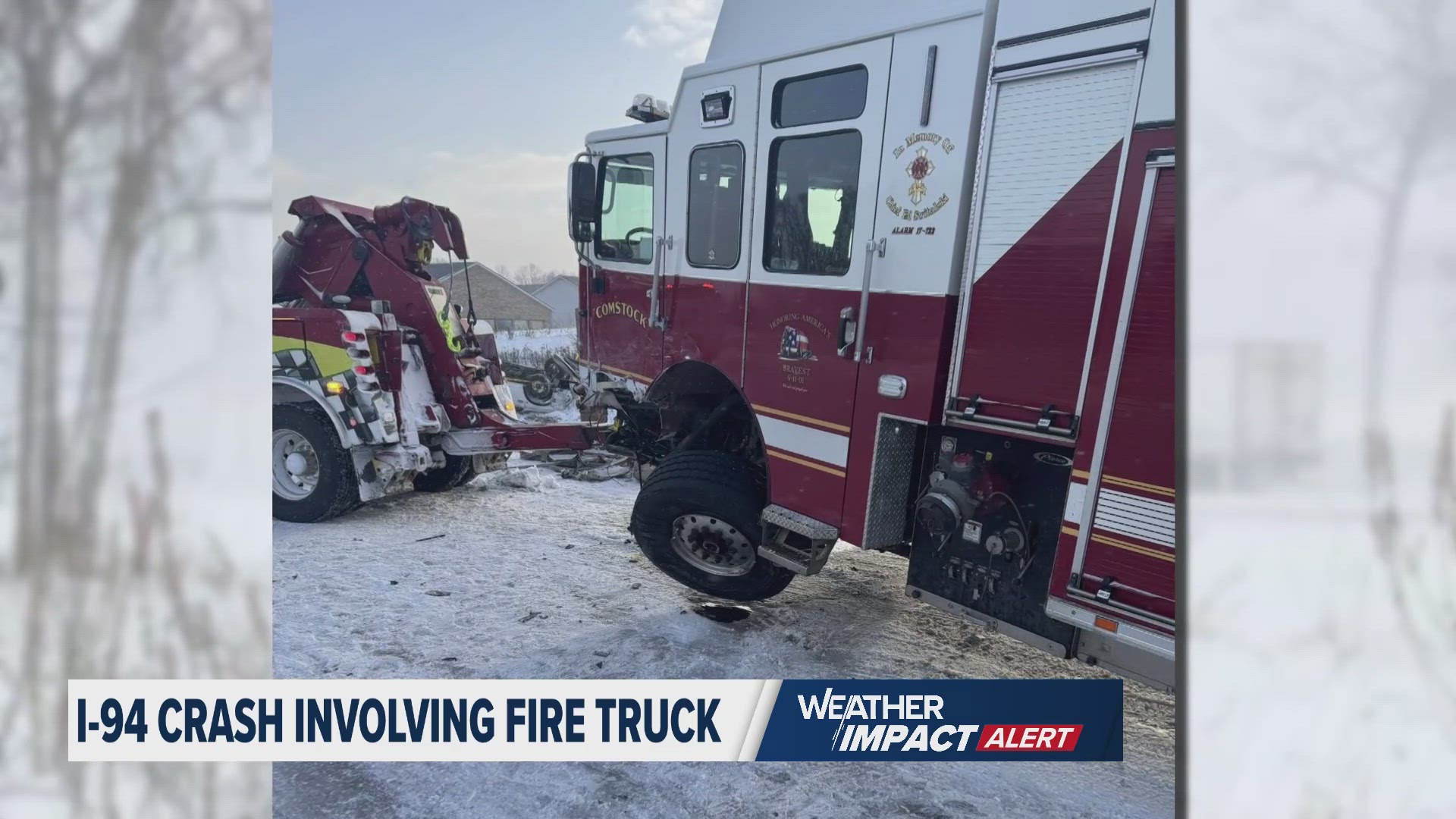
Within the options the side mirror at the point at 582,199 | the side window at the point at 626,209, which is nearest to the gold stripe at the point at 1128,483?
the side window at the point at 626,209

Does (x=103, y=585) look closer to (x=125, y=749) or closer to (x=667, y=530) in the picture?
(x=125, y=749)

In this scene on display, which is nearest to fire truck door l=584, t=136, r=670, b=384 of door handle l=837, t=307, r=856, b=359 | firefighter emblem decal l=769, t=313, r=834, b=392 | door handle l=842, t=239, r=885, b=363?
firefighter emblem decal l=769, t=313, r=834, b=392

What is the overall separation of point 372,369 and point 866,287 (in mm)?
3898

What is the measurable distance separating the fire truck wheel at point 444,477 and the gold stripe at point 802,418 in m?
3.64

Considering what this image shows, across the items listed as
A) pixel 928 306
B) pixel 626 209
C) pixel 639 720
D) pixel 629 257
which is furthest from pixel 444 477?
pixel 639 720

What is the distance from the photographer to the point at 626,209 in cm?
459

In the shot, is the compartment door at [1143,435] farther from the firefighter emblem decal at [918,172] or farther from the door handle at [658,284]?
the door handle at [658,284]

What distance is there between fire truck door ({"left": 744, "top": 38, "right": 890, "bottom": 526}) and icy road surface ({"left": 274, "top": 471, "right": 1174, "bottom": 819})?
0.90 metres

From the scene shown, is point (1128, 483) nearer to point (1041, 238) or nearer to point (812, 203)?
point (1041, 238)

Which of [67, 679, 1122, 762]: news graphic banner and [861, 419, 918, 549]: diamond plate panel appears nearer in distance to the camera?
[67, 679, 1122, 762]: news graphic banner

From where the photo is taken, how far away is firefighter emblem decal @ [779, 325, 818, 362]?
11.5ft

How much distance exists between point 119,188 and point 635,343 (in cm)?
334

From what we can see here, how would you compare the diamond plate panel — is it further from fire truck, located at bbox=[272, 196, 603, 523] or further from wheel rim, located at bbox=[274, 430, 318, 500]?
wheel rim, located at bbox=[274, 430, 318, 500]

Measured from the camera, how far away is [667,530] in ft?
13.7
